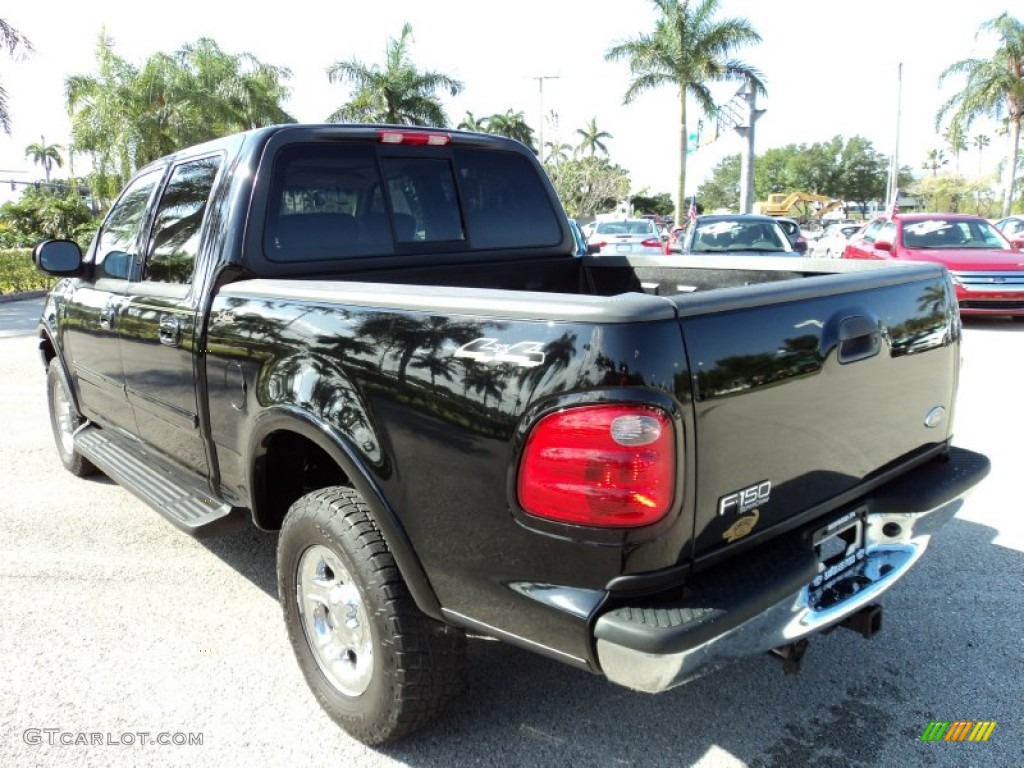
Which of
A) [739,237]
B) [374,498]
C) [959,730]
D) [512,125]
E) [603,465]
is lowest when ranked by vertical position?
[959,730]

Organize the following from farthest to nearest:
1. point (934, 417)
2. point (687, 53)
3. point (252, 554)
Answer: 1. point (687, 53)
2. point (252, 554)
3. point (934, 417)

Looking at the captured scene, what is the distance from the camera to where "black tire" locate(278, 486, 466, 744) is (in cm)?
235

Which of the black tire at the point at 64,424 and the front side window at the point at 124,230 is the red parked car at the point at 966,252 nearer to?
the front side window at the point at 124,230

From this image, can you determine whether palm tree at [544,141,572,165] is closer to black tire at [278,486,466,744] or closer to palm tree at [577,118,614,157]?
palm tree at [577,118,614,157]

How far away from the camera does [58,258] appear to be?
4207 millimetres

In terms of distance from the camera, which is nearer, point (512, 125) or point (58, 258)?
point (58, 258)

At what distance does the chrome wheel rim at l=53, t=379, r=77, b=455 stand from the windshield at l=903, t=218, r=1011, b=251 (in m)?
11.9

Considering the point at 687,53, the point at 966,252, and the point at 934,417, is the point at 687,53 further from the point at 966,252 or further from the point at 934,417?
the point at 934,417

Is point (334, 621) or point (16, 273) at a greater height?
point (16, 273)

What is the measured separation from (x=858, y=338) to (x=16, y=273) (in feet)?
69.4

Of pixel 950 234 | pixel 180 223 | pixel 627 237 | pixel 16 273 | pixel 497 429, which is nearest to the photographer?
pixel 497 429

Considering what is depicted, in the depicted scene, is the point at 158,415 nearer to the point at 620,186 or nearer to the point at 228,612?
the point at 228,612

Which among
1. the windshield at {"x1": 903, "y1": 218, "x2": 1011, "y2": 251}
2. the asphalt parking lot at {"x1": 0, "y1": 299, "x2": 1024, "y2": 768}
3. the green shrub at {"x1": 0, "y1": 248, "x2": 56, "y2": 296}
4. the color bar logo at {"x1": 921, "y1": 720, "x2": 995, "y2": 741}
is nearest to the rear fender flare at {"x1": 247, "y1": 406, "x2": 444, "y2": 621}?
the asphalt parking lot at {"x1": 0, "y1": 299, "x2": 1024, "y2": 768}

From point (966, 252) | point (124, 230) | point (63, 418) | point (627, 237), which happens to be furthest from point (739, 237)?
point (124, 230)
